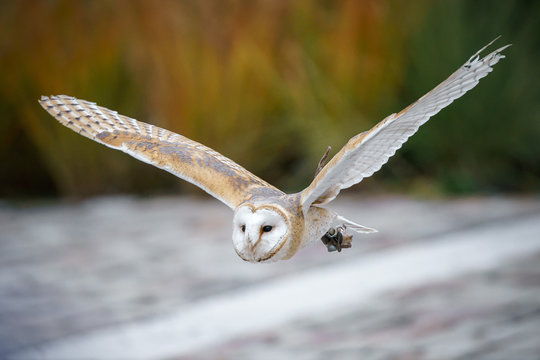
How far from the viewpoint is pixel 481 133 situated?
690 centimetres

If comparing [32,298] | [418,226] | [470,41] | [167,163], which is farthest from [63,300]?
[167,163]

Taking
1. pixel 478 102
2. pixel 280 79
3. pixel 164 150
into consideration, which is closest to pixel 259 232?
pixel 164 150

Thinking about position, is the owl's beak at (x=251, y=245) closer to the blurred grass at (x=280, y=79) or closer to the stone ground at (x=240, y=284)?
the stone ground at (x=240, y=284)

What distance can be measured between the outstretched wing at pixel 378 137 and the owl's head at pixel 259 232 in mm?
67

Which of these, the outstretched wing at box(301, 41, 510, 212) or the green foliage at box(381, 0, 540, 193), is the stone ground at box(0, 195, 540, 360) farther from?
the outstretched wing at box(301, 41, 510, 212)

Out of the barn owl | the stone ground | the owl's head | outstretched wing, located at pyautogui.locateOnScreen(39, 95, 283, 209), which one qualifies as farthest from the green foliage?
the owl's head

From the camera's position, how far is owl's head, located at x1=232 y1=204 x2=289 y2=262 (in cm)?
89

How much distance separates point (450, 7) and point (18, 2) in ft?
12.6

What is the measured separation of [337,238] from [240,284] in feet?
14.8

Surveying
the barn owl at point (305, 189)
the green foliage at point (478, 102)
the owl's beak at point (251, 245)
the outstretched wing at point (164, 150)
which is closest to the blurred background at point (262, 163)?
the green foliage at point (478, 102)

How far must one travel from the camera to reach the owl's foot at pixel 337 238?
106 centimetres

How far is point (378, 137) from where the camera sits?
3.22 feet

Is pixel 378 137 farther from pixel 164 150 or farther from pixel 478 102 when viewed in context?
pixel 478 102

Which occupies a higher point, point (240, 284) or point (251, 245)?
point (240, 284)
